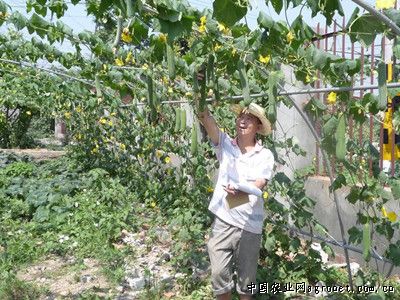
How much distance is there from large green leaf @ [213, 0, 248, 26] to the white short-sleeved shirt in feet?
4.72

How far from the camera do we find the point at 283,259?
3816 mm

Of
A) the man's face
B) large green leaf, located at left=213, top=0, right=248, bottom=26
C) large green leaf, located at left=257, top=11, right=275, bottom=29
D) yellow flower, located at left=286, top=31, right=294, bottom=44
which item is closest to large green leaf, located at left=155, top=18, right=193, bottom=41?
large green leaf, located at left=213, top=0, right=248, bottom=26

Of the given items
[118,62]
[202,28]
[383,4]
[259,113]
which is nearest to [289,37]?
[202,28]

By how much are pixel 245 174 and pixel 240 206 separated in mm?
173

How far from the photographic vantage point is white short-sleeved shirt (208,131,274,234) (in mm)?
3027

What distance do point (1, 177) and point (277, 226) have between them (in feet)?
16.4

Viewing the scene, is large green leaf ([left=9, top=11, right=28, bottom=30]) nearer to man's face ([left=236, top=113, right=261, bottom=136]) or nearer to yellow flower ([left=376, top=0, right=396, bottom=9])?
man's face ([left=236, top=113, right=261, bottom=136])

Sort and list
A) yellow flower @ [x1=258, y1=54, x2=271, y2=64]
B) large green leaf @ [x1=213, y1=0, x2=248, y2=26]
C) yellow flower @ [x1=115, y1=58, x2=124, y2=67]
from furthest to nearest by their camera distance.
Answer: yellow flower @ [x1=115, y1=58, x2=124, y2=67] → yellow flower @ [x1=258, y1=54, x2=271, y2=64] → large green leaf @ [x1=213, y1=0, x2=248, y2=26]

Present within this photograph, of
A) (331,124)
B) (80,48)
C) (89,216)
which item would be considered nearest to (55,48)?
(80,48)

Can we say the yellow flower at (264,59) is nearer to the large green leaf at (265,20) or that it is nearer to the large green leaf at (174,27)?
the large green leaf at (265,20)

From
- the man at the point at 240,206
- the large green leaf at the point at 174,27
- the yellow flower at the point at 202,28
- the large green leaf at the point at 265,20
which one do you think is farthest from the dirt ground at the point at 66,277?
the large green leaf at the point at 174,27

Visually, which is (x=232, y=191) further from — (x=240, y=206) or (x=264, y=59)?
(x=264, y=59)

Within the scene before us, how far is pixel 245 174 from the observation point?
3.04 m

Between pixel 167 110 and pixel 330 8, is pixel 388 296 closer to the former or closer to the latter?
pixel 330 8
